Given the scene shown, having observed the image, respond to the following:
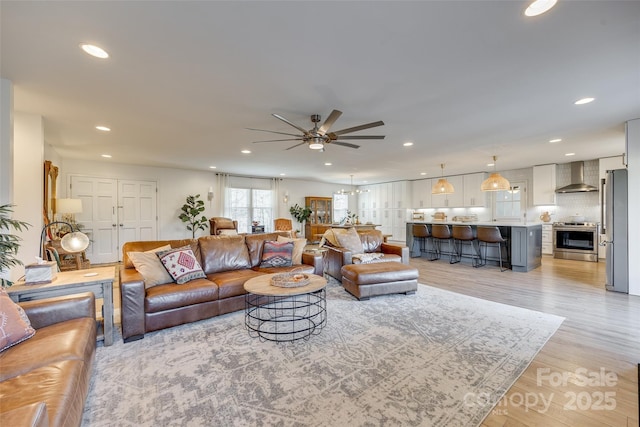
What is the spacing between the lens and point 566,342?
8.13ft

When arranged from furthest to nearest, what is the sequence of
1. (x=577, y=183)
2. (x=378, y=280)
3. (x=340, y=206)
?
(x=340, y=206), (x=577, y=183), (x=378, y=280)

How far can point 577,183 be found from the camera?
6.69 metres

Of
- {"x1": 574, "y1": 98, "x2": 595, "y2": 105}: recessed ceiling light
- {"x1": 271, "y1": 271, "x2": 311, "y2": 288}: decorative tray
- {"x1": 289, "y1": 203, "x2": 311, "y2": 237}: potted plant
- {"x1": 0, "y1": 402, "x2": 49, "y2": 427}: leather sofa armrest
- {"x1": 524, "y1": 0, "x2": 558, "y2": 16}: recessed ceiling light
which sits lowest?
{"x1": 0, "y1": 402, "x2": 49, "y2": 427}: leather sofa armrest

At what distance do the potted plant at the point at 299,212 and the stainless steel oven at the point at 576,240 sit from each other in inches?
288

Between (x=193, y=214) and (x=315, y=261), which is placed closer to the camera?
(x=315, y=261)

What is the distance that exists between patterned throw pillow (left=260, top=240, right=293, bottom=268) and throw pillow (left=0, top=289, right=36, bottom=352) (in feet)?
7.67

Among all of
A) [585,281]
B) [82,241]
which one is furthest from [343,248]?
[585,281]

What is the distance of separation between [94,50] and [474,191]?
30.4 feet

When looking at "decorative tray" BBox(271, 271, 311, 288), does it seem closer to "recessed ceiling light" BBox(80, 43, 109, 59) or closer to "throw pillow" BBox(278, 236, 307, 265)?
"throw pillow" BBox(278, 236, 307, 265)

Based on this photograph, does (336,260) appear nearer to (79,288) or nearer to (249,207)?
(79,288)

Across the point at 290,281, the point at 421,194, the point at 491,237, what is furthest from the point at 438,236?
the point at 290,281

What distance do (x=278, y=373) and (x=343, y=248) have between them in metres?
2.71

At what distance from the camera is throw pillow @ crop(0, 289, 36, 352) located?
61.5 inches

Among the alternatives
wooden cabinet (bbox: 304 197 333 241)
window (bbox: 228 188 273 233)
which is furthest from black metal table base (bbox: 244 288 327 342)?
wooden cabinet (bbox: 304 197 333 241)
